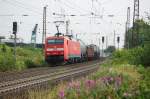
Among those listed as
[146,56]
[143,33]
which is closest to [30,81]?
[146,56]

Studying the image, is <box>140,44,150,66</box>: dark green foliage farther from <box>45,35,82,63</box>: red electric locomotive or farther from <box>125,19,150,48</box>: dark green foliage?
<box>45,35,82,63</box>: red electric locomotive

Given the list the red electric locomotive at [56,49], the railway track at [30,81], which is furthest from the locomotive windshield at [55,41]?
the railway track at [30,81]

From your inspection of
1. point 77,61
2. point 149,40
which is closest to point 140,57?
point 149,40

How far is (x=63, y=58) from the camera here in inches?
1823

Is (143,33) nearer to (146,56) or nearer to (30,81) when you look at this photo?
(146,56)

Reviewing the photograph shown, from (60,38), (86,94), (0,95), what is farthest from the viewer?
(60,38)

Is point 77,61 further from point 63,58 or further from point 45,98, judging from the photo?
point 45,98

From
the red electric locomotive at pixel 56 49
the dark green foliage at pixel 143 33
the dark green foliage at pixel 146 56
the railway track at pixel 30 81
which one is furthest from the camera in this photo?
the red electric locomotive at pixel 56 49

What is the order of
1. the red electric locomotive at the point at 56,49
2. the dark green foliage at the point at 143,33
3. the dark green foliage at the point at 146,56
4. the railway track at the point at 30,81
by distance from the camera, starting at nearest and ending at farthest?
the railway track at the point at 30,81 → the dark green foliage at the point at 146,56 → the dark green foliage at the point at 143,33 → the red electric locomotive at the point at 56,49

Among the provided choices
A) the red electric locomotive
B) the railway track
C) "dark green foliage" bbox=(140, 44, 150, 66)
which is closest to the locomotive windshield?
the red electric locomotive

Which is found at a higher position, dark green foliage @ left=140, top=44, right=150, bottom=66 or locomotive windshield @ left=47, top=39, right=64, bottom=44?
locomotive windshield @ left=47, top=39, right=64, bottom=44

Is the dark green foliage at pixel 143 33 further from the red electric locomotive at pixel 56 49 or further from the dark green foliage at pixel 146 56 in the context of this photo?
the red electric locomotive at pixel 56 49

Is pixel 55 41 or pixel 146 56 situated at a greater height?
pixel 55 41

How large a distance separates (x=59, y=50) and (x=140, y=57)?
809 inches
